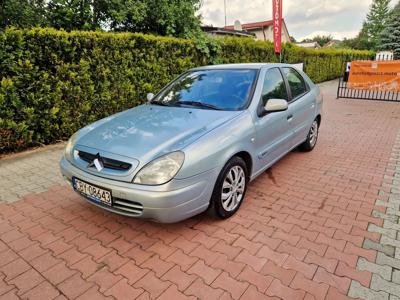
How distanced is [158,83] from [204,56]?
2122 mm

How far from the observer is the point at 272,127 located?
11.3 ft

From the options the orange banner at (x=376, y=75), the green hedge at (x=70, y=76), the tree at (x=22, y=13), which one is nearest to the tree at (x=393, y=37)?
the orange banner at (x=376, y=75)

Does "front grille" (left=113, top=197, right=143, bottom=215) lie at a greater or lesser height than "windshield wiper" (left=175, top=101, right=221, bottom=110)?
lesser

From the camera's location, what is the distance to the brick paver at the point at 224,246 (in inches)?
82.3

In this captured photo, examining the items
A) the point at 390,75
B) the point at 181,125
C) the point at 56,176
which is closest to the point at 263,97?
the point at 181,125

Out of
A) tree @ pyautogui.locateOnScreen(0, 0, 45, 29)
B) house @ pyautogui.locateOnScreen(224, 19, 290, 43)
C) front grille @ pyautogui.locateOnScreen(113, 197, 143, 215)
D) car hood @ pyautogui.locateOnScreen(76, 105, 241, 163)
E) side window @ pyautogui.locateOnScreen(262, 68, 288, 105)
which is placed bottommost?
front grille @ pyautogui.locateOnScreen(113, 197, 143, 215)

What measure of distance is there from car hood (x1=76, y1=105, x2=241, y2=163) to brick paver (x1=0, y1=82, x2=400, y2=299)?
85 centimetres

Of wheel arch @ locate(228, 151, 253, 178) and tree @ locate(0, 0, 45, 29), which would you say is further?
tree @ locate(0, 0, 45, 29)

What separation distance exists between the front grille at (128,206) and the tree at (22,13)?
5.78 m

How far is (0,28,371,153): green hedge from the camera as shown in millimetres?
4812

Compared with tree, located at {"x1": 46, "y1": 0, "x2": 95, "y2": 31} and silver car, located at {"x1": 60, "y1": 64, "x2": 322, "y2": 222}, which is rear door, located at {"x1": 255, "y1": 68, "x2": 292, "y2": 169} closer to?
silver car, located at {"x1": 60, "y1": 64, "x2": 322, "y2": 222}

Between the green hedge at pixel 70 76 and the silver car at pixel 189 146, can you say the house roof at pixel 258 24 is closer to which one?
the green hedge at pixel 70 76

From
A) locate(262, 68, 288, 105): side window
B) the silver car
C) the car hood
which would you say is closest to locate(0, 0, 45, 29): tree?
the silver car

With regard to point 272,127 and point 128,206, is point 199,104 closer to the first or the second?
point 272,127
